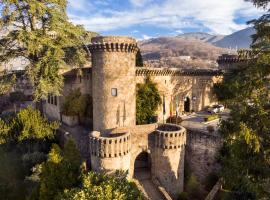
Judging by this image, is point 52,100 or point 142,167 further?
point 52,100

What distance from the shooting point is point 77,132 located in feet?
87.1

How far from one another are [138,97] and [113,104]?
227 inches

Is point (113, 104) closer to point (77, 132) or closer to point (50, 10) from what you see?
point (77, 132)

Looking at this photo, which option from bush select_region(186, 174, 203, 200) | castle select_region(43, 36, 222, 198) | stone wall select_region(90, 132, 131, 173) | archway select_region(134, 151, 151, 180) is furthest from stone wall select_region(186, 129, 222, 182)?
stone wall select_region(90, 132, 131, 173)

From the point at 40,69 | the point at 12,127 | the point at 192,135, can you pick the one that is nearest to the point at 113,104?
the point at 40,69

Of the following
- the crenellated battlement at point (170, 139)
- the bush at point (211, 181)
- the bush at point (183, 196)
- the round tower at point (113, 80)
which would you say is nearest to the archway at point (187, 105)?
the bush at point (211, 181)

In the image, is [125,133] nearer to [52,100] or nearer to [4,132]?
[4,132]

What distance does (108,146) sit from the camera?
755 inches

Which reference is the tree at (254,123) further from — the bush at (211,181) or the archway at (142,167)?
the archway at (142,167)

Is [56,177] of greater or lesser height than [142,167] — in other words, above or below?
above

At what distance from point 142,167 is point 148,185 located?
3604 mm

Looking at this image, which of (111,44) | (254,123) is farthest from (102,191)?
(111,44)

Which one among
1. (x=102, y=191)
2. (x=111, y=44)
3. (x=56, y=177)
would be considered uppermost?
(x=111, y=44)

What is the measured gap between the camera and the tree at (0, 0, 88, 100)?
20391mm
